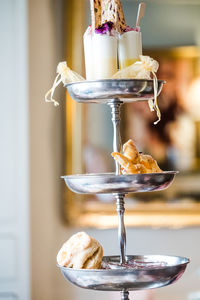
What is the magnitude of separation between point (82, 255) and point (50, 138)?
2.86m

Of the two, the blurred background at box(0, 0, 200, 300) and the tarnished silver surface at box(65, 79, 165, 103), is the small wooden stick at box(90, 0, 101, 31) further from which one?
the blurred background at box(0, 0, 200, 300)

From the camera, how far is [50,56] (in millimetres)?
4207

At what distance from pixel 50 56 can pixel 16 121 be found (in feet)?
1.80

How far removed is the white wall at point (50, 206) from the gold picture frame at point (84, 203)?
0.20ft

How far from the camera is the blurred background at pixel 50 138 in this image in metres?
3.96

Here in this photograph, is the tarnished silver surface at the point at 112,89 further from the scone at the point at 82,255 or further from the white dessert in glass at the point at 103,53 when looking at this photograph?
the scone at the point at 82,255

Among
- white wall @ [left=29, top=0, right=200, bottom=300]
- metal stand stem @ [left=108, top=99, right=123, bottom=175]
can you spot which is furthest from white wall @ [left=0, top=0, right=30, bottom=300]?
metal stand stem @ [left=108, top=99, right=123, bottom=175]

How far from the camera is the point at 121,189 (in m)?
1.38

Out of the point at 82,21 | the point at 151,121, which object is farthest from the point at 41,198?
the point at 82,21

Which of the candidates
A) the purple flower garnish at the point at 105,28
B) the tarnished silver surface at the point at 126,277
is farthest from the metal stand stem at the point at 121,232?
the purple flower garnish at the point at 105,28

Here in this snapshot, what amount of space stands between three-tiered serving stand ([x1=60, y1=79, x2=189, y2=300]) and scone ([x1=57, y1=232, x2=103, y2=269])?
4cm

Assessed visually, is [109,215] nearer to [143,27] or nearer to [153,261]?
[143,27]

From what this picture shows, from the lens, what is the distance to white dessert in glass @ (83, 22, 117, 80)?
55.2 inches

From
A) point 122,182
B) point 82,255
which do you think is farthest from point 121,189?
point 82,255
